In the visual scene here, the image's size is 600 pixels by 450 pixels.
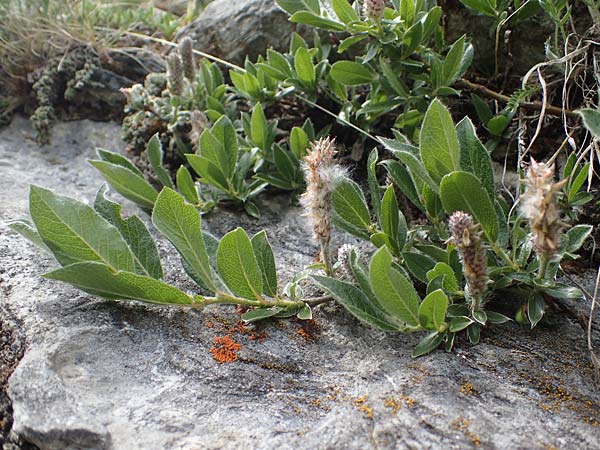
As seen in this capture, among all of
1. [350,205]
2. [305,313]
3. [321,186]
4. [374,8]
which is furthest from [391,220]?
[374,8]

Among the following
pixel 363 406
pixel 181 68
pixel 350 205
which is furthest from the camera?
pixel 181 68

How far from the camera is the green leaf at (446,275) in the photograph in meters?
1.58

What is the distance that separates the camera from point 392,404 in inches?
53.7

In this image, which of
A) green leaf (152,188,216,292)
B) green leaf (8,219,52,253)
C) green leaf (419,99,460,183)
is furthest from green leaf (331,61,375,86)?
green leaf (8,219,52,253)

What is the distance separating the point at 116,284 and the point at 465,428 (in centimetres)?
90

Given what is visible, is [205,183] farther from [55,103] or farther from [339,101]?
[55,103]

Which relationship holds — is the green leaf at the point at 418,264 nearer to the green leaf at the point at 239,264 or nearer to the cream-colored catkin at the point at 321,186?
the cream-colored catkin at the point at 321,186

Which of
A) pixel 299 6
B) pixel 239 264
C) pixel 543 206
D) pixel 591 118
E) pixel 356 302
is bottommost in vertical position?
pixel 356 302

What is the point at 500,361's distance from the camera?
151cm

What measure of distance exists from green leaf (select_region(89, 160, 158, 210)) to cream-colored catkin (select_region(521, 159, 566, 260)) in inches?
51.0

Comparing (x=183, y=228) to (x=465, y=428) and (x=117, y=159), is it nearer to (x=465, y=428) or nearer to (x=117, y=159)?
(x=117, y=159)

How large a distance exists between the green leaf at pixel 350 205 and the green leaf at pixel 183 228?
440 mm

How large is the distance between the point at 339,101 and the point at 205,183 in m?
0.63

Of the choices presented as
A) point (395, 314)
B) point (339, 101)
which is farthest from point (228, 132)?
point (395, 314)
